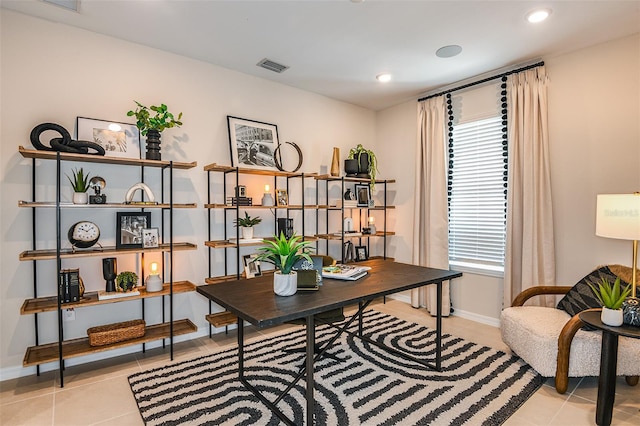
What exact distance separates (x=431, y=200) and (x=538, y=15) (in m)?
2.15

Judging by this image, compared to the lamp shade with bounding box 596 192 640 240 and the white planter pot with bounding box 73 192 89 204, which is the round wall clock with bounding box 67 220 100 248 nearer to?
the white planter pot with bounding box 73 192 89 204

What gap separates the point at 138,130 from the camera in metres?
3.03

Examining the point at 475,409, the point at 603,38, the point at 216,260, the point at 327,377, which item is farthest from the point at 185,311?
the point at 603,38

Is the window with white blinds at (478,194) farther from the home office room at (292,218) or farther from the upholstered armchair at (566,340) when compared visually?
the upholstered armchair at (566,340)

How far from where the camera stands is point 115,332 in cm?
274

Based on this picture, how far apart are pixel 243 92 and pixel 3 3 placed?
196 centimetres

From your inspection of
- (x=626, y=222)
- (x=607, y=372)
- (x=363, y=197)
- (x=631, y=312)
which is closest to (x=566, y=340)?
(x=607, y=372)

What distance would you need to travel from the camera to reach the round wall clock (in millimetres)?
2627

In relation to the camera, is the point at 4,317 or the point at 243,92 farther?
the point at 243,92

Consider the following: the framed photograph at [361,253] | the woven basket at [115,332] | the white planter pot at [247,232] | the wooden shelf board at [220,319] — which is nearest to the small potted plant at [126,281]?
the woven basket at [115,332]

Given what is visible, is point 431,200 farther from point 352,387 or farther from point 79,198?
point 79,198

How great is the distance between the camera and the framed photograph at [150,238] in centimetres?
293

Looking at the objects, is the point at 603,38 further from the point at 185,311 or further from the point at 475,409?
the point at 185,311

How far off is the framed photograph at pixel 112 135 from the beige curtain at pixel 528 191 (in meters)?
3.73
